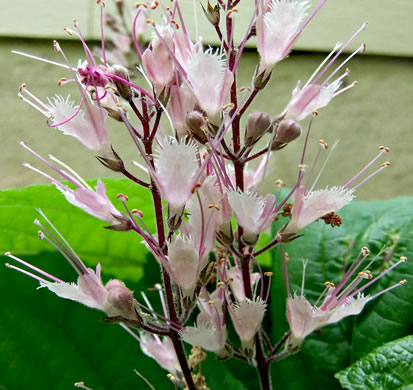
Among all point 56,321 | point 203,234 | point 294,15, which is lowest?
point 56,321

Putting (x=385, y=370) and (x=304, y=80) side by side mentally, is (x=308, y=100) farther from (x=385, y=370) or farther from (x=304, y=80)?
(x=304, y=80)

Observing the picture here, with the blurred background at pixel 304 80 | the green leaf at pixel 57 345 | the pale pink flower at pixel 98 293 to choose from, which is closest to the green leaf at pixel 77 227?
Answer: the green leaf at pixel 57 345

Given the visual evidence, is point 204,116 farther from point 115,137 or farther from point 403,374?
point 115,137

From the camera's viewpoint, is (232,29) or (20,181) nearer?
(232,29)

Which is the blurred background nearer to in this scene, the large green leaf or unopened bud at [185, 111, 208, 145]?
the large green leaf

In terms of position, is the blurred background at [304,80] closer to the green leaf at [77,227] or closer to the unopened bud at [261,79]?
the green leaf at [77,227]

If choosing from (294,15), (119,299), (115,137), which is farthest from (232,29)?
(115,137)
